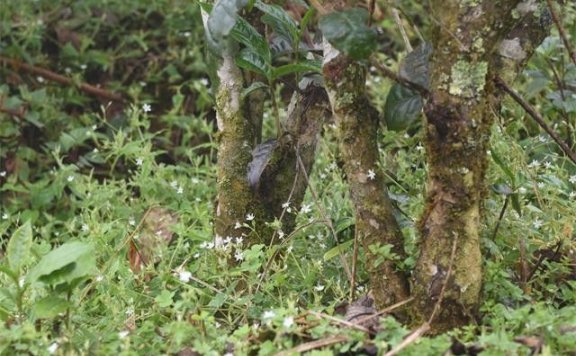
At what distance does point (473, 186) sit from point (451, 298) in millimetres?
232

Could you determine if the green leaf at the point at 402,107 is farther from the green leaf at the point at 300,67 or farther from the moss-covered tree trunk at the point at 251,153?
the moss-covered tree trunk at the point at 251,153

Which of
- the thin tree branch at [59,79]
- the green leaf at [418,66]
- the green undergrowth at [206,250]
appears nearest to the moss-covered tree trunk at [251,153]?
the green undergrowth at [206,250]

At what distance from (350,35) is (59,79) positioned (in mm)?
2777

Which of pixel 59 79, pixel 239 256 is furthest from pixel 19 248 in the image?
pixel 59 79

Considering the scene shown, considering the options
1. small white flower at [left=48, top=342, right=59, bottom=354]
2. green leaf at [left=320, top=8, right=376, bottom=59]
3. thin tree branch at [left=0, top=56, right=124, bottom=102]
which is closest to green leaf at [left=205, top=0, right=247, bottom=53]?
green leaf at [left=320, top=8, right=376, bottom=59]

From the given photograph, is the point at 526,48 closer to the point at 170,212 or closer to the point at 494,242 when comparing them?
the point at 494,242

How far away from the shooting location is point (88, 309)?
2.21 meters

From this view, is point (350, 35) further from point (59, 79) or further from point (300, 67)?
point (59, 79)

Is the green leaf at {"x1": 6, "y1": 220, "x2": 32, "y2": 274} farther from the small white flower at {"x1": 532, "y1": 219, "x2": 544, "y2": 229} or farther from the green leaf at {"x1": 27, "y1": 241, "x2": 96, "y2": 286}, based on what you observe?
the small white flower at {"x1": 532, "y1": 219, "x2": 544, "y2": 229}

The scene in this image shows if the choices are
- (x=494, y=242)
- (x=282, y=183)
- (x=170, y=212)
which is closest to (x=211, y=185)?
(x=170, y=212)

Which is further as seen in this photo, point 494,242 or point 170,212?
point 170,212

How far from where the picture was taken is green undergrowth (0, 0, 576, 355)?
1.78m

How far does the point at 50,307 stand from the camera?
1847mm

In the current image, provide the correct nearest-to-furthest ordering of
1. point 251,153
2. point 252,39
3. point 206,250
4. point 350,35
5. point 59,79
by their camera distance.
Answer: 1. point 350,35
2. point 252,39
3. point 251,153
4. point 206,250
5. point 59,79
